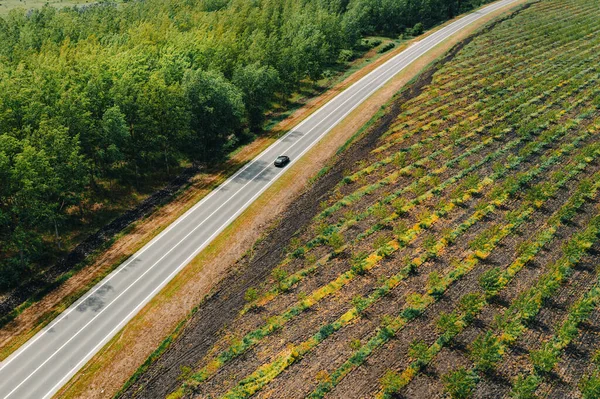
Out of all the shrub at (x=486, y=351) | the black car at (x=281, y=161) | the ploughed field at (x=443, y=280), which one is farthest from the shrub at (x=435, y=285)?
the black car at (x=281, y=161)

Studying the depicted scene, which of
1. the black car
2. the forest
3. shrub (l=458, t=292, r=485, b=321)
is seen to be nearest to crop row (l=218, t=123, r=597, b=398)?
shrub (l=458, t=292, r=485, b=321)

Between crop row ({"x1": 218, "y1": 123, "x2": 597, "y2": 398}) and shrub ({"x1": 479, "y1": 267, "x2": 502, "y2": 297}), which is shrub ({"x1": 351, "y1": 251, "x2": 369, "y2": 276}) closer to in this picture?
crop row ({"x1": 218, "y1": 123, "x2": 597, "y2": 398})

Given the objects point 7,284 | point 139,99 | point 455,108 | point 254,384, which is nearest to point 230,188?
point 139,99

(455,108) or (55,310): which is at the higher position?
(55,310)

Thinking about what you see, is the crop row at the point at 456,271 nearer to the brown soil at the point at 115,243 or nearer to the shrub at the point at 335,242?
the shrub at the point at 335,242

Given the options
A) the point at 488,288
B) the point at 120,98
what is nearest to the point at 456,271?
the point at 488,288

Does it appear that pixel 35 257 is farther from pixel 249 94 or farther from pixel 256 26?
pixel 256 26

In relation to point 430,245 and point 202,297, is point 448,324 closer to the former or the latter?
point 430,245
